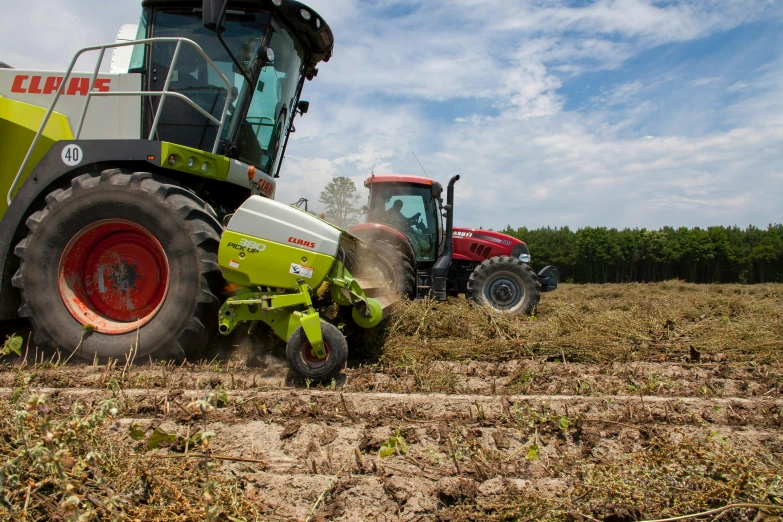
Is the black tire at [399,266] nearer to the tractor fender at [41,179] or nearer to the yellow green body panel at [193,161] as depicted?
the yellow green body panel at [193,161]

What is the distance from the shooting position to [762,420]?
8.80ft

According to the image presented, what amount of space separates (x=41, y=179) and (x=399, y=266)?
4.31 m

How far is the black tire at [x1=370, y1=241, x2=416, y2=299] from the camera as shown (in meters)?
6.93

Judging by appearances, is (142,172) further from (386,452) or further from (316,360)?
(386,452)

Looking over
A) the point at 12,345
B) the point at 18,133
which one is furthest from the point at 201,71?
the point at 12,345

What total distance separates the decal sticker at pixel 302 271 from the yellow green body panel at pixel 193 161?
3.80 feet

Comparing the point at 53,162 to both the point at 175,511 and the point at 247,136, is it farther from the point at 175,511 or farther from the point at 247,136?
the point at 175,511

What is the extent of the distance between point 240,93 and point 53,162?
61.2 inches

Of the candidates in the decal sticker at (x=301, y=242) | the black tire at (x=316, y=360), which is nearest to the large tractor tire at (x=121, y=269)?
the decal sticker at (x=301, y=242)

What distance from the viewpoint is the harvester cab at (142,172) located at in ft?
11.7

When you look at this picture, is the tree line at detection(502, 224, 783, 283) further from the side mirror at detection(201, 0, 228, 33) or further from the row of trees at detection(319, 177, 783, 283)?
the side mirror at detection(201, 0, 228, 33)

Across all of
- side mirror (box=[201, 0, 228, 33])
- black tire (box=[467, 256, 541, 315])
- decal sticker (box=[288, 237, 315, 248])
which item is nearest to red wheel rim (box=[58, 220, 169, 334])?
decal sticker (box=[288, 237, 315, 248])

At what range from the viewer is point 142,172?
145 inches

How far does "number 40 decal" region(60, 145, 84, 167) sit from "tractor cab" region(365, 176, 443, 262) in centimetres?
484
